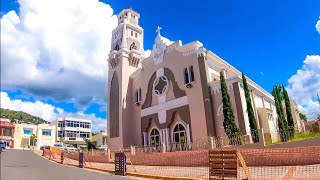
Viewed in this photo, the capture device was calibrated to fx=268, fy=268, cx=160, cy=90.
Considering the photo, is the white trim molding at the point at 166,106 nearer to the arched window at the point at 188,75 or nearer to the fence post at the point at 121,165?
the arched window at the point at 188,75

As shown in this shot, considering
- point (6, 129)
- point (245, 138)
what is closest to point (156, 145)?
point (245, 138)

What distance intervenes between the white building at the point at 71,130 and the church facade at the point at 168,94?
42.1 metres

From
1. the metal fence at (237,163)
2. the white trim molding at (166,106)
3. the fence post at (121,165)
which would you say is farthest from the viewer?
the white trim molding at (166,106)

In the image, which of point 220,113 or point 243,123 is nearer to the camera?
point 243,123

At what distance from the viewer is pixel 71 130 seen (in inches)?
3027

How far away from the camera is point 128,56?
37469 millimetres

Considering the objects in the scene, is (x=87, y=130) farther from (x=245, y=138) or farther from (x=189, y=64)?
(x=245, y=138)

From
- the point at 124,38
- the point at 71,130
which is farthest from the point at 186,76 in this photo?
the point at 71,130

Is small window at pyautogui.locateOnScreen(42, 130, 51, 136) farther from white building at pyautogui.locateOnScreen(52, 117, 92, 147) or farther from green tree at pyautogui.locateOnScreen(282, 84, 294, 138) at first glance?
green tree at pyautogui.locateOnScreen(282, 84, 294, 138)

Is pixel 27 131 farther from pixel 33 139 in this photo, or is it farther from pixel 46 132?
pixel 46 132

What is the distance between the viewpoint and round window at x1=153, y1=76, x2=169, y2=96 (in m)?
30.8

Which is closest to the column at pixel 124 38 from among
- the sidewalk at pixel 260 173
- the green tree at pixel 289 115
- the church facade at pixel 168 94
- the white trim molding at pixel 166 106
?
the church facade at pixel 168 94

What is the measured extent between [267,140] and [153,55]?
18.0m

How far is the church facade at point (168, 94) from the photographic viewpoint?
2578 centimetres
